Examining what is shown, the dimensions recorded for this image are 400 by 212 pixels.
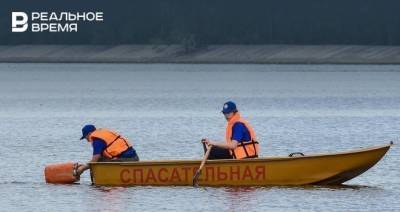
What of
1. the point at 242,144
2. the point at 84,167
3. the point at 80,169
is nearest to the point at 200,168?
the point at 242,144

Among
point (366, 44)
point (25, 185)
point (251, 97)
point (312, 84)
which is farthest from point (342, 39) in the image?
point (25, 185)

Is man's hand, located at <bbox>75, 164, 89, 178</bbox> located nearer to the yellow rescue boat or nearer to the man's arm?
the man's arm

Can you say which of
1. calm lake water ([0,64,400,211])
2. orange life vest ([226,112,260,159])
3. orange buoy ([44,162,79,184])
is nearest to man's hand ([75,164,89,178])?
orange buoy ([44,162,79,184])

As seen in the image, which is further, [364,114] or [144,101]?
[144,101]

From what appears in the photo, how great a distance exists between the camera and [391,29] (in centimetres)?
19138

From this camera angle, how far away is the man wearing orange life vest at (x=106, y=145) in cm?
3503

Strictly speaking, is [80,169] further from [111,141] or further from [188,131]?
[188,131]

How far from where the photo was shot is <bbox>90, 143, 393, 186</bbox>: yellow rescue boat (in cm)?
3472

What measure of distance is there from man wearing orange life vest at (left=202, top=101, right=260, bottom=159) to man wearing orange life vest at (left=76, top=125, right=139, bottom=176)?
1.91 metres

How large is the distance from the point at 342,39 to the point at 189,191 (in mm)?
158627

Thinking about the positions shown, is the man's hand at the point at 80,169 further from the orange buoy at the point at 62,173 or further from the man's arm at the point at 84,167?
the orange buoy at the point at 62,173

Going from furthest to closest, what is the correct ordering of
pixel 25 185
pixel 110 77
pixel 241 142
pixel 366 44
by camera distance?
pixel 366 44
pixel 110 77
pixel 25 185
pixel 241 142

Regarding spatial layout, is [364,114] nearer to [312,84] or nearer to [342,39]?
[312,84]

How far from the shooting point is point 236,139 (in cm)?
3444
